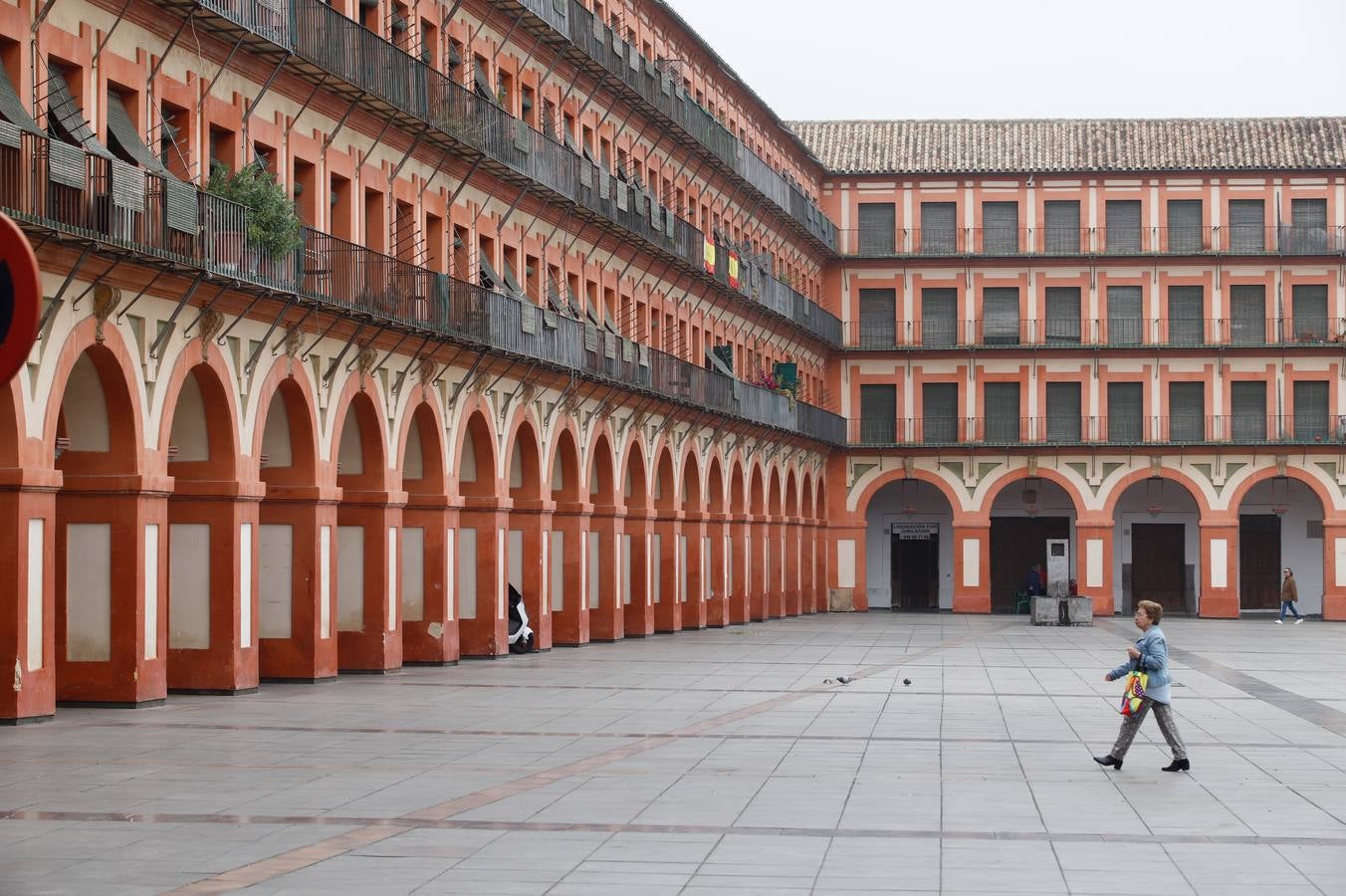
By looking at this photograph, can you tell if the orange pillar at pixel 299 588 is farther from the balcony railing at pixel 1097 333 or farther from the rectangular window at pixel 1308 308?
the rectangular window at pixel 1308 308

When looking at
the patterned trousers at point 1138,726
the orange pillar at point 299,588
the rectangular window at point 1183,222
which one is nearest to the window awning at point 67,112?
the orange pillar at point 299,588

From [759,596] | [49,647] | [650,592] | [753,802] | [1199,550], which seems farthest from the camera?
[1199,550]

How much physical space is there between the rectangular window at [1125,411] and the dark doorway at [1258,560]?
5963 mm

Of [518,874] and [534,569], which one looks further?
[534,569]

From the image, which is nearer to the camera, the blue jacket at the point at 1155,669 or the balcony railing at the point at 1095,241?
the blue jacket at the point at 1155,669

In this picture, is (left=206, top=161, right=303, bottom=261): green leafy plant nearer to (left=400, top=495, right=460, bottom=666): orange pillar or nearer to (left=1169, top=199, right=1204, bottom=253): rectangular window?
(left=400, top=495, right=460, bottom=666): orange pillar

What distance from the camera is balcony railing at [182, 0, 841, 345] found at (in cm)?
2933

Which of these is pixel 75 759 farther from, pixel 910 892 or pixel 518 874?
pixel 910 892

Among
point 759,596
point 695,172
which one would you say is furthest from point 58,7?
point 759,596

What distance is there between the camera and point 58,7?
24.0 meters

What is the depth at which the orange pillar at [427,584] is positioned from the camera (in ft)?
118

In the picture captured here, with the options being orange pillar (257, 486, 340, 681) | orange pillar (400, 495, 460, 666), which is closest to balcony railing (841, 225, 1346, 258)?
orange pillar (400, 495, 460, 666)

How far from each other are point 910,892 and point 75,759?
9984mm

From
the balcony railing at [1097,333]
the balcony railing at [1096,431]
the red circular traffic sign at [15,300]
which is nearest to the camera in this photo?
the red circular traffic sign at [15,300]
